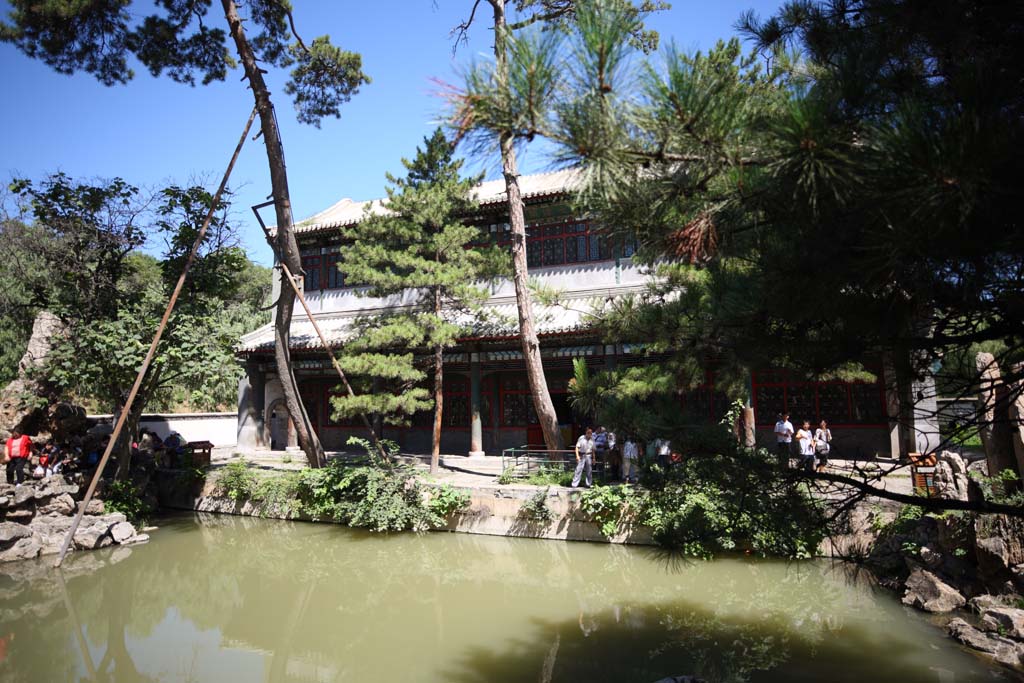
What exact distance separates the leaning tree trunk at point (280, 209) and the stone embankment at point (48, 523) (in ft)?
9.92

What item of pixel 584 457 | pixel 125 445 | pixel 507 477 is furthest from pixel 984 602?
pixel 125 445

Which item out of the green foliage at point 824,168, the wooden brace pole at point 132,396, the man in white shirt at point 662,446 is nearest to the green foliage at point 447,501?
the wooden brace pole at point 132,396

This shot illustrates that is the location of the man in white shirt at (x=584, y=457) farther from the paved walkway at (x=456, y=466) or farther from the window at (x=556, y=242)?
the window at (x=556, y=242)

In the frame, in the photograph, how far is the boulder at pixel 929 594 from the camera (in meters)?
6.27

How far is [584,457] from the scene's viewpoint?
9.80m

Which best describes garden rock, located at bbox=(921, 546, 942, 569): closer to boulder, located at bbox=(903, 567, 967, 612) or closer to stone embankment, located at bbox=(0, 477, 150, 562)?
boulder, located at bbox=(903, 567, 967, 612)

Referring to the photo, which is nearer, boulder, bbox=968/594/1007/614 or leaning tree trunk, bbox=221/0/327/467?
boulder, bbox=968/594/1007/614

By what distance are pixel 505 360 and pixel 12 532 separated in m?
9.14

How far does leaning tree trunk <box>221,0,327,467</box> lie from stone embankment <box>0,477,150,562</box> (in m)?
3.02

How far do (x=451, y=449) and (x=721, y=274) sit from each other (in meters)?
12.8

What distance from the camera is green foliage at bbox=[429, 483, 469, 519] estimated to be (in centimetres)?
991

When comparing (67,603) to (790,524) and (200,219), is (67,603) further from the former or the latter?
(790,524)

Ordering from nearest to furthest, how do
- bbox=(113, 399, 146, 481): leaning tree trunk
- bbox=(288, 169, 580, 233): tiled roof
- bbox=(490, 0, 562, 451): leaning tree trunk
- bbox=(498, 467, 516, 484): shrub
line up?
bbox=(498, 467, 516, 484): shrub → bbox=(490, 0, 562, 451): leaning tree trunk → bbox=(113, 399, 146, 481): leaning tree trunk → bbox=(288, 169, 580, 233): tiled roof

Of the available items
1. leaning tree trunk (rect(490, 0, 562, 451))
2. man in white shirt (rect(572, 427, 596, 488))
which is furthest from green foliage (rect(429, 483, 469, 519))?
leaning tree trunk (rect(490, 0, 562, 451))
